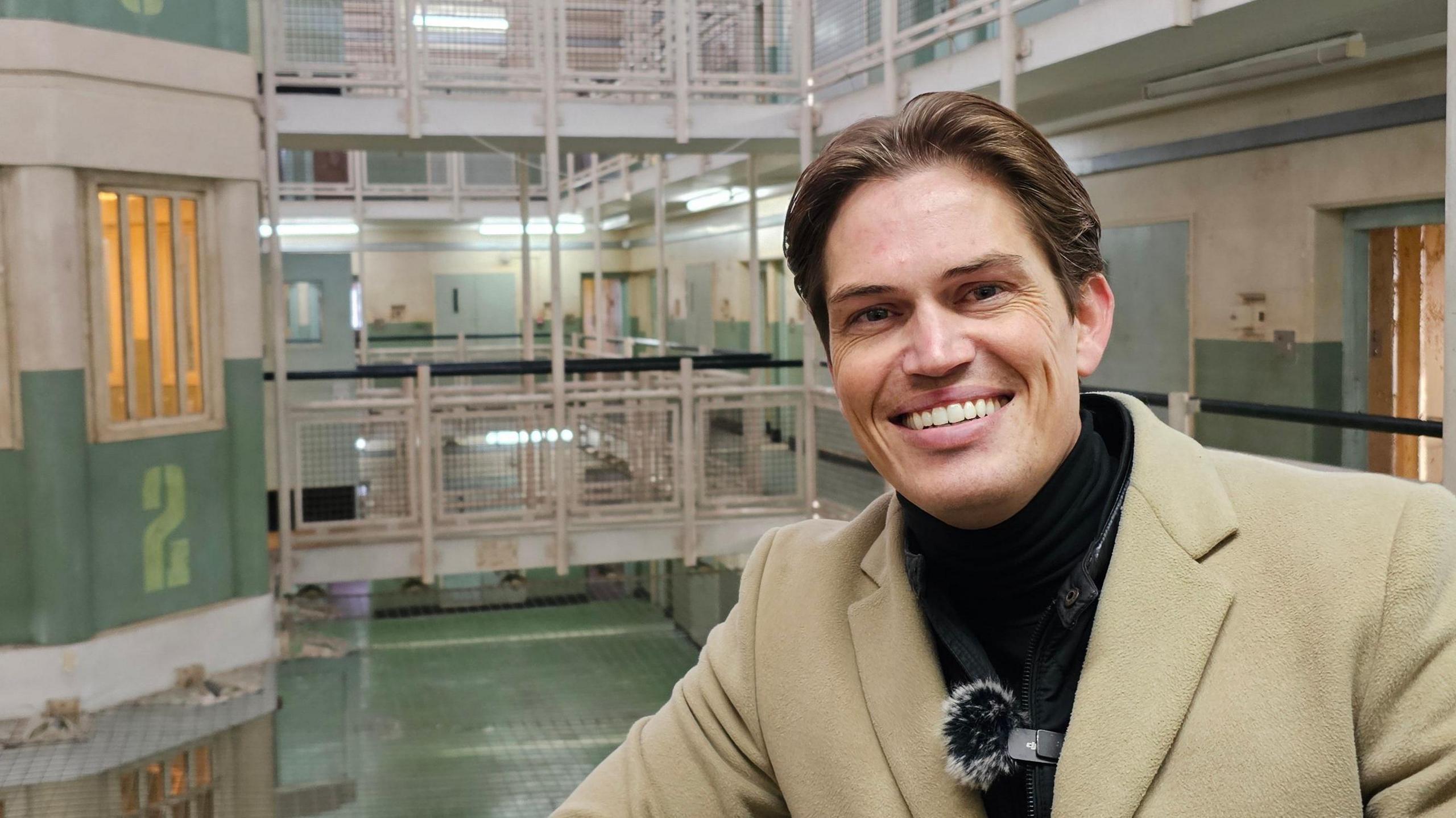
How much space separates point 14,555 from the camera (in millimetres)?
7199

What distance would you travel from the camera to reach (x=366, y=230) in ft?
85.5

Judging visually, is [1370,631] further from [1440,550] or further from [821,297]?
[821,297]

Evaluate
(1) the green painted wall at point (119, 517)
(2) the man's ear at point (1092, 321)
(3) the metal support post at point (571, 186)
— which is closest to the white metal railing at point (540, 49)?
(1) the green painted wall at point (119, 517)

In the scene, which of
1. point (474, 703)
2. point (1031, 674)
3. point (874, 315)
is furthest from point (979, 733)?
point (474, 703)

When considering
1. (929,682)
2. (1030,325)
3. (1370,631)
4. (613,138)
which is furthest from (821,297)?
(613,138)

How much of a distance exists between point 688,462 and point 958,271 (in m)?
8.90

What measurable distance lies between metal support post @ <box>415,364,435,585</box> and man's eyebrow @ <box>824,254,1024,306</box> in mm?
8243

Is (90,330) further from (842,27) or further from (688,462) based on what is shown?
(842,27)

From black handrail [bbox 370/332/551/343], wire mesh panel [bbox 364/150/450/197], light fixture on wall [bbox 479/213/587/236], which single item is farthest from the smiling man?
black handrail [bbox 370/332/551/343]

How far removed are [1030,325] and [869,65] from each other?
835 cm

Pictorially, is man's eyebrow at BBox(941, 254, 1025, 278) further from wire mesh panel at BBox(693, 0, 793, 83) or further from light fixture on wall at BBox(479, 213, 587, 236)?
light fixture on wall at BBox(479, 213, 587, 236)

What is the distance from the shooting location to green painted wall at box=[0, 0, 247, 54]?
7004mm

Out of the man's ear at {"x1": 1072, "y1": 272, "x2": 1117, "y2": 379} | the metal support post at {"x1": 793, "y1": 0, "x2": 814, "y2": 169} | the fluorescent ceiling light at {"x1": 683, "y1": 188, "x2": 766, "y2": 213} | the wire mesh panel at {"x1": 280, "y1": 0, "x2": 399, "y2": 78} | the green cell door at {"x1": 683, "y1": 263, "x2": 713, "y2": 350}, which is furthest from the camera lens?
the green cell door at {"x1": 683, "y1": 263, "x2": 713, "y2": 350}

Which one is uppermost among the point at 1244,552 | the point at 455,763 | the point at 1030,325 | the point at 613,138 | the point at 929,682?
the point at 613,138
